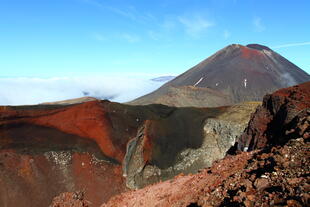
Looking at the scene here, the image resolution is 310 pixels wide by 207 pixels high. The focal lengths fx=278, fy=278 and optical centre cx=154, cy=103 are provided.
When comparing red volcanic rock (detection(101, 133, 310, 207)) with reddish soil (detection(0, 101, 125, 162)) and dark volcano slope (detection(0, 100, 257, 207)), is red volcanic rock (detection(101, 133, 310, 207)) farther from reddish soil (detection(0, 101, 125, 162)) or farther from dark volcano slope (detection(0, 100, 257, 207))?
reddish soil (detection(0, 101, 125, 162))

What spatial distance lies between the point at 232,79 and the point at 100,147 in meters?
48.4

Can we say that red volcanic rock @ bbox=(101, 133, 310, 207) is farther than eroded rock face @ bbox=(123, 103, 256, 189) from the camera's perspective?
No

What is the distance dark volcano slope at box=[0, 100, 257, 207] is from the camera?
1439cm

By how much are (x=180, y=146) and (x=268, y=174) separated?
1297 centimetres

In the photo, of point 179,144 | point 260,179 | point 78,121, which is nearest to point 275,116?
point 179,144

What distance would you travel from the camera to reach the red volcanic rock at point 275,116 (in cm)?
1203

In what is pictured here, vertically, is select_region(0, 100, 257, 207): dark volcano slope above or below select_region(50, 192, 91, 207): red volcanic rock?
above

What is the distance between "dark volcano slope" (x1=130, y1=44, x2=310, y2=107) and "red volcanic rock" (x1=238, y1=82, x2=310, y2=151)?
26.3 meters

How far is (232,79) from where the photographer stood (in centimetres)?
6075

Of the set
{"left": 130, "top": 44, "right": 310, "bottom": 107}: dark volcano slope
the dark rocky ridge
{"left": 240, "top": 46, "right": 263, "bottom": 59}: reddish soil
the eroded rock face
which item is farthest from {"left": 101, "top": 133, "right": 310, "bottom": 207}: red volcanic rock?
{"left": 240, "top": 46, "right": 263, "bottom": 59}: reddish soil

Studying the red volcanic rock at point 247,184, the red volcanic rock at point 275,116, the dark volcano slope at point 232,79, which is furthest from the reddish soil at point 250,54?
A: the red volcanic rock at point 247,184

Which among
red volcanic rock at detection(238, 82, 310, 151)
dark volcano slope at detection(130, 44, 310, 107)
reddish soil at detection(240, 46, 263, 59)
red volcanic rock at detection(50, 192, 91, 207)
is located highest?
reddish soil at detection(240, 46, 263, 59)

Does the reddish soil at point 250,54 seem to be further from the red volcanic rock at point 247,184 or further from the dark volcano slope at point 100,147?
the red volcanic rock at point 247,184

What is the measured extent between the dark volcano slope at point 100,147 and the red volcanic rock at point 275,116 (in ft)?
16.9
